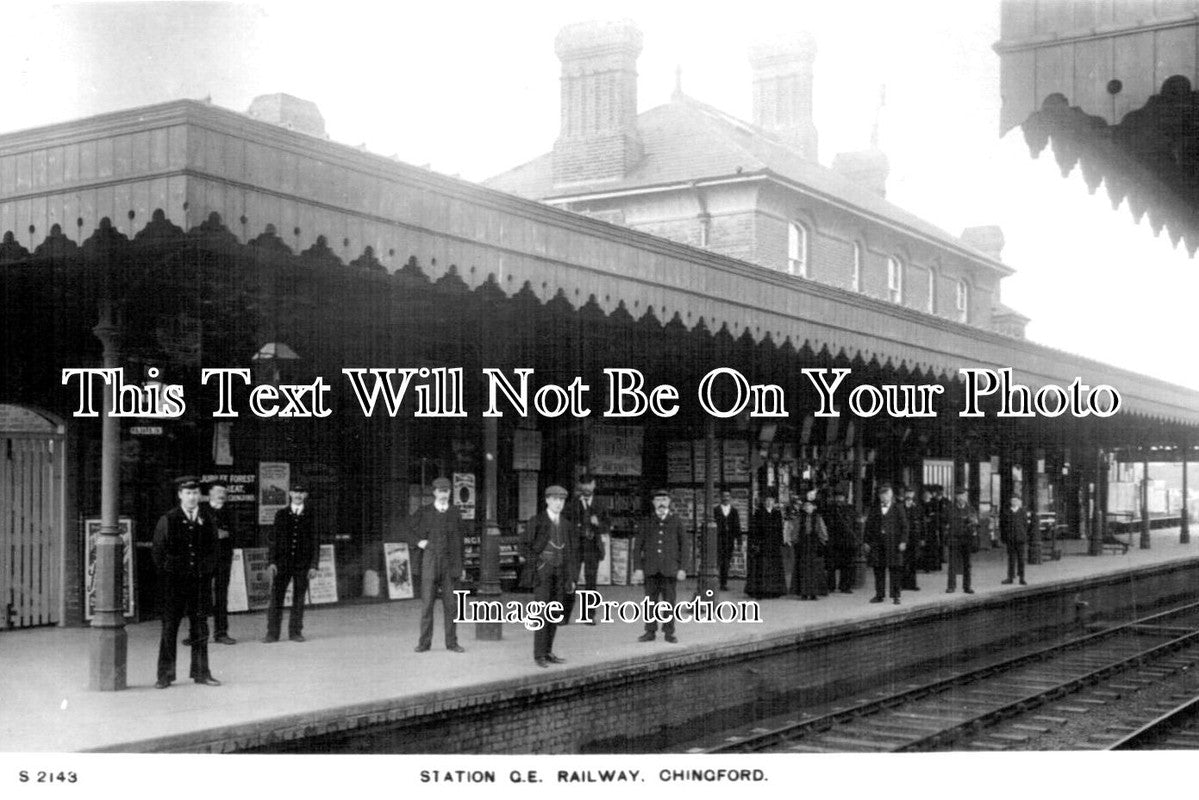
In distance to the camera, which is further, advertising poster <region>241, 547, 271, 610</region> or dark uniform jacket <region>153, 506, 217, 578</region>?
advertising poster <region>241, 547, 271, 610</region>

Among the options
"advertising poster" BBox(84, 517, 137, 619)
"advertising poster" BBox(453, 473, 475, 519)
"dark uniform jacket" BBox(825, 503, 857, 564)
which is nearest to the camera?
"advertising poster" BBox(84, 517, 137, 619)

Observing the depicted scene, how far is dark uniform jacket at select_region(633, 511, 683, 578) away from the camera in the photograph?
Answer: 9969 millimetres

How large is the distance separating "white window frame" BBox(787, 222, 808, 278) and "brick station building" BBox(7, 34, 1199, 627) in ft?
23.5

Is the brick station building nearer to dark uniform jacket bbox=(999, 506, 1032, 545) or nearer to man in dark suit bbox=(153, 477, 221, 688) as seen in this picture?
man in dark suit bbox=(153, 477, 221, 688)

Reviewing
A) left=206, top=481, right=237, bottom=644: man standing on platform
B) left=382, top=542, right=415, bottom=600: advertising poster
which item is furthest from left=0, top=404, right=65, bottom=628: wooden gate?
left=382, top=542, right=415, bottom=600: advertising poster

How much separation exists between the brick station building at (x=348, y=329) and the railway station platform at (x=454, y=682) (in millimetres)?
1271

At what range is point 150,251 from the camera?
752 cm

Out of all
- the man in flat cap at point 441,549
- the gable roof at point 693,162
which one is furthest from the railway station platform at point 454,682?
the gable roof at point 693,162

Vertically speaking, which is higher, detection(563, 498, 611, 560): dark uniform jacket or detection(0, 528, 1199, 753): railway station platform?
detection(563, 498, 611, 560): dark uniform jacket

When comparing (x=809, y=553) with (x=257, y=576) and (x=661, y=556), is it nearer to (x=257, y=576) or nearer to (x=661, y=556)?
(x=661, y=556)

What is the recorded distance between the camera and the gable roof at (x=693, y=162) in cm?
2284

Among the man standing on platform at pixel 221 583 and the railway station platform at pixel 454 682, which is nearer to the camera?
the railway station platform at pixel 454 682

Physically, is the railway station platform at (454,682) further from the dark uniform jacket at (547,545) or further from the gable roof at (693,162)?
the gable roof at (693,162)

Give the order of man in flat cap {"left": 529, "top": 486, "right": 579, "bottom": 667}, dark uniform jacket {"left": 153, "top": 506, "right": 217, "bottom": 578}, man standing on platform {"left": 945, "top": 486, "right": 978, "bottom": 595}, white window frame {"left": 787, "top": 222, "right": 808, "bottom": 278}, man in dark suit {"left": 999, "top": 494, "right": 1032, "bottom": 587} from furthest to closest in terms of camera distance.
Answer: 1. white window frame {"left": 787, "top": 222, "right": 808, "bottom": 278}
2. man in dark suit {"left": 999, "top": 494, "right": 1032, "bottom": 587}
3. man standing on platform {"left": 945, "top": 486, "right": 978, "bottom": 595}
4. man in flat cap {"left": 529, "top": 486, "right": 579, "bottom": 667}
5. dark uniform jacket {"left": 153, "top": 506, "right": 217, "bottom": 578}
